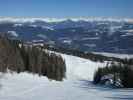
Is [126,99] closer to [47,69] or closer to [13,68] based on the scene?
[13,68]

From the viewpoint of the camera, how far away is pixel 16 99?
32.1 m

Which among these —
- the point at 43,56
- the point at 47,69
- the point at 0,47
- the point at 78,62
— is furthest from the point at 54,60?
the point at 78,62

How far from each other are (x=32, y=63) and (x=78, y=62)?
322 feet

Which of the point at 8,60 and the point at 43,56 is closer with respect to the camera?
the point at 8,60

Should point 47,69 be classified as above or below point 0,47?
below

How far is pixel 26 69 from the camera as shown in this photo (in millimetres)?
87562

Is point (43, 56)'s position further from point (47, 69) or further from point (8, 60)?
point (8, 60)

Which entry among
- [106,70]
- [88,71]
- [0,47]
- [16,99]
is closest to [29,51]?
[0,47]

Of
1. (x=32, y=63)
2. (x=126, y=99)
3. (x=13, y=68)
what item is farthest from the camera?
(x=32, y=63)

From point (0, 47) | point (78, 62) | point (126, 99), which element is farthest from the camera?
point (78, 62)

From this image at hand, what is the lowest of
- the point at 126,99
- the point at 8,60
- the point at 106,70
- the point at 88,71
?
the point at 88,71

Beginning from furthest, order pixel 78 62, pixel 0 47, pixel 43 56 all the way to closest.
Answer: pixel 78 62, pixel 43 56, pixel 0 47

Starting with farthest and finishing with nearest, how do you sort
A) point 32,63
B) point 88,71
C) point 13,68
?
point 88,71 → point 32,63 → point 13,68

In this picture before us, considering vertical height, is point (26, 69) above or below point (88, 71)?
above
